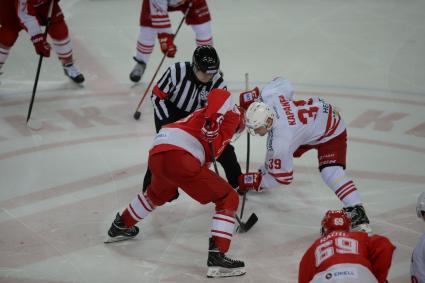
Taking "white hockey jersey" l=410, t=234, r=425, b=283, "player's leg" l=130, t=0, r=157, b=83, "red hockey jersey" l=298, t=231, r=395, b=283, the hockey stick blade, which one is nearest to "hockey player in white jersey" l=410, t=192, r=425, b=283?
"white hockey jersey" l=410, t=234, r=425, b=283

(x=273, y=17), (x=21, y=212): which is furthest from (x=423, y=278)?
(x=273, y=17)

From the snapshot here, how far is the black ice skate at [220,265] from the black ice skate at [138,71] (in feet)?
9.73

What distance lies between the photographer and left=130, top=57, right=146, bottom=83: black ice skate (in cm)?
619

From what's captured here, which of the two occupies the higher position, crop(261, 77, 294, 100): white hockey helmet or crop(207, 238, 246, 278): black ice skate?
crop(261, 77, 294, 100): white hockey helmet

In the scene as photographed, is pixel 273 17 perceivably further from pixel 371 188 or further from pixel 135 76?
pixel 371 188

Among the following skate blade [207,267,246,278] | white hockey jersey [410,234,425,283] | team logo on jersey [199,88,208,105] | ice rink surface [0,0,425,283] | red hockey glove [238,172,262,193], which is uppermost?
team logo on jersey [199,88,208,105]

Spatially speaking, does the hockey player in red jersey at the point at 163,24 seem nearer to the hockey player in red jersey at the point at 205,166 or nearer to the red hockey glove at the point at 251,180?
the red hockey glove at the point at 251,180

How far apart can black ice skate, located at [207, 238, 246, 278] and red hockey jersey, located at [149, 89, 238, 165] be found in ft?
1.41

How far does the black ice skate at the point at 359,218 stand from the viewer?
3.84 m

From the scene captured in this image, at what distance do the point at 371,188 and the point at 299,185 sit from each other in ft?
1.41

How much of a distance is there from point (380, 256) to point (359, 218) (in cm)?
120

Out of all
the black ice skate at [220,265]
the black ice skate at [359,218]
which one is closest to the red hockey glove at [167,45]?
the black ice skate at [359,218]

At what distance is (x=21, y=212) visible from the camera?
4.14m

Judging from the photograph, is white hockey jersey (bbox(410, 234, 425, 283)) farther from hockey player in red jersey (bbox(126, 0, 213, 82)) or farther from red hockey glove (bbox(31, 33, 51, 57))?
red hockey glove (bbox(31, 33, 51, 57))
